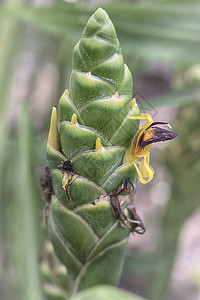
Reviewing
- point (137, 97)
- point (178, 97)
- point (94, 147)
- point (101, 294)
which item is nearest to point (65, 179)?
point (94, 147)

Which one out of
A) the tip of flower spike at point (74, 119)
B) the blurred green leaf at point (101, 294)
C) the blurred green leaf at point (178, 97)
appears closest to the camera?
the tip of flower spike at point (74, 119)

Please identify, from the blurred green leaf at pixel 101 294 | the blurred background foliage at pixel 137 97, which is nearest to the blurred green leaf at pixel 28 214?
the blurred background foliage at pixel 137 97

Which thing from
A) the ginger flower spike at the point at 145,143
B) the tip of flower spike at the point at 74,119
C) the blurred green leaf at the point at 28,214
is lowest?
the blurred green leaf at the point at 28,214

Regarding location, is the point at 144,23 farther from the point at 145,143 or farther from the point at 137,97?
the point at 145,143

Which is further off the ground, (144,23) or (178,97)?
(144,23)

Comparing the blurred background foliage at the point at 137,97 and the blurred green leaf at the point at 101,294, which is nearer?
the blurred green leaf at the point at 101,294

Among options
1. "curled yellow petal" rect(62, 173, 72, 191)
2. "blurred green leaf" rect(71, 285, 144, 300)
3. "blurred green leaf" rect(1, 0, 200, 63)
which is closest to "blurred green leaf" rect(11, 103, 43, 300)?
"blurred green leaf" rect(1, 0, 200, 63)

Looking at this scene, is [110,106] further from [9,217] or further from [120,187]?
[9,217]

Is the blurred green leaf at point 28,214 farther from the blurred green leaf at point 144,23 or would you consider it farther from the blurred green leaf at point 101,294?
the blurred green leaf at point 101,294
